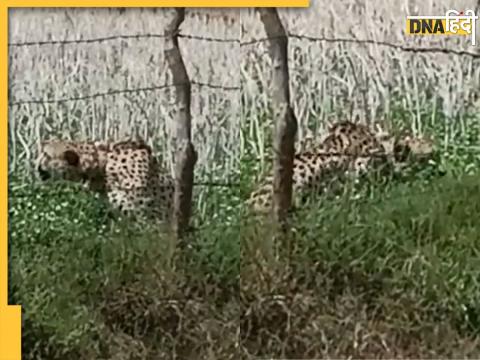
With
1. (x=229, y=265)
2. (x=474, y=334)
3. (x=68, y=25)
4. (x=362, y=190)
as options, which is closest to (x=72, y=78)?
(x=68, y=25)

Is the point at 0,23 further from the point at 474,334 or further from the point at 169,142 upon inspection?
the point at 474,334

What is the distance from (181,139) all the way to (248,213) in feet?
1.19

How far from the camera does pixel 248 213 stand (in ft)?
11.9

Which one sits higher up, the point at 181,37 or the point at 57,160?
the point at 181,37

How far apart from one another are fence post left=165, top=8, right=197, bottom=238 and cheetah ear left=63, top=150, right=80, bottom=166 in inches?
Result: 14.2

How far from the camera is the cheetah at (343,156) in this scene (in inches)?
143

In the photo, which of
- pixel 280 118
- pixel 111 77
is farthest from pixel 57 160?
pixel 280 118

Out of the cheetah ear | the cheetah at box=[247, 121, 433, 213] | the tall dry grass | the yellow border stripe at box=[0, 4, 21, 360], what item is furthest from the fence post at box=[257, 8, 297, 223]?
the yellow border stripe at box=[0, 4, 21, 360]

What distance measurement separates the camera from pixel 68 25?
3592mm

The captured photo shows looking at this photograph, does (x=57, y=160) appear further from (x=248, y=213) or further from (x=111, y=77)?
(x=248, y=213)

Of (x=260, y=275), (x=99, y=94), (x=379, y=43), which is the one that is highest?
(x=379, y=43)

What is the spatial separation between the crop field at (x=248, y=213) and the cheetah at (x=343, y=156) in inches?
1.9

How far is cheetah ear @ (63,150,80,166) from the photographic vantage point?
3.62 metres

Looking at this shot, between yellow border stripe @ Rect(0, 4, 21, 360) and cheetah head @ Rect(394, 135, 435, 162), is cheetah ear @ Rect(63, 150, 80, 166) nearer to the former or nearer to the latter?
yellow border stripe @ Rect(0, 4, 21, 360)
